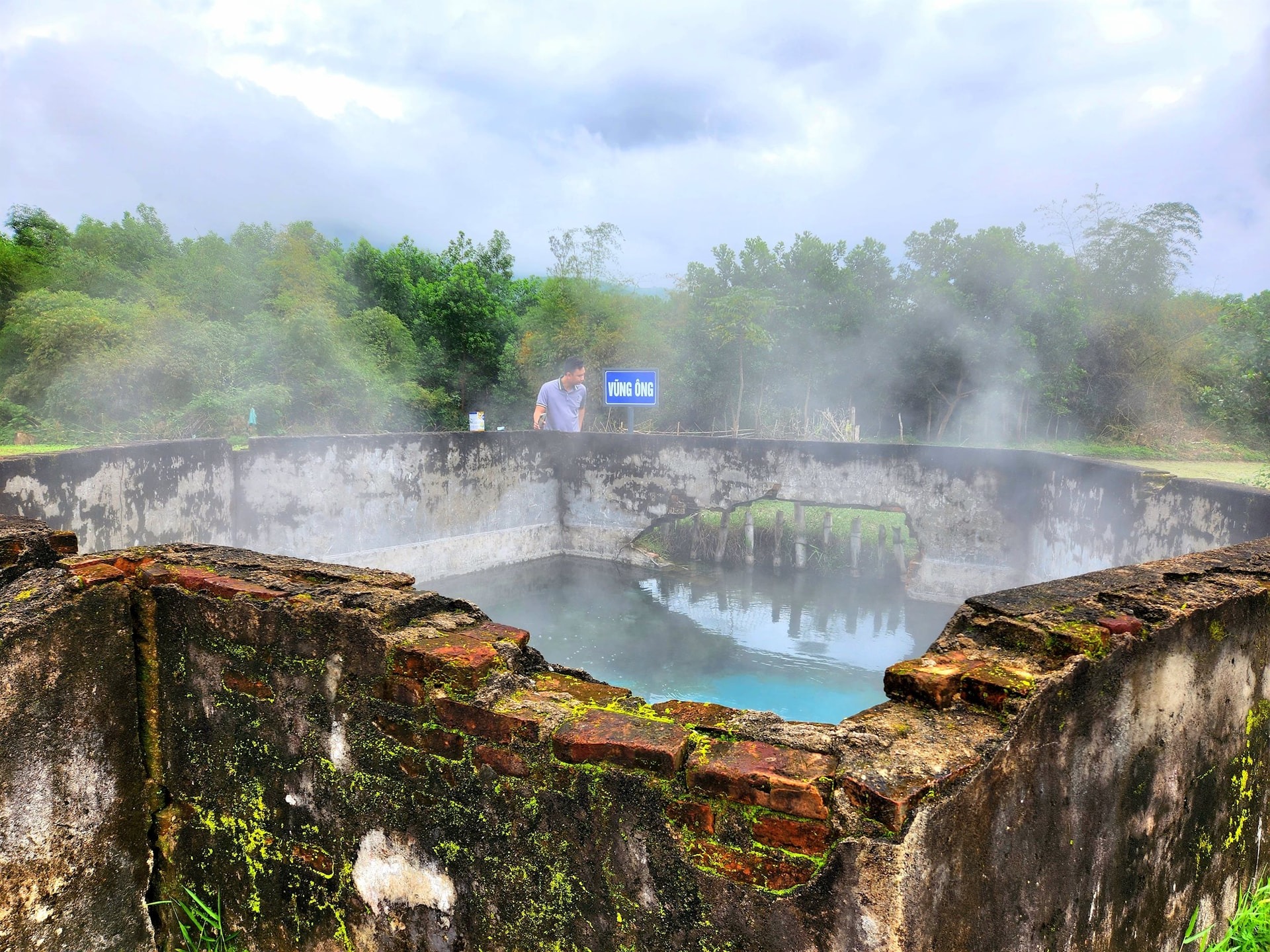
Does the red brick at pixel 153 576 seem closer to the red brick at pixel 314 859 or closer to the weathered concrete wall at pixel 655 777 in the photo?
the weathered concrete wall at pixel 655 777

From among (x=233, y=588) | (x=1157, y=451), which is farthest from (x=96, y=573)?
(x=1157, y=451)

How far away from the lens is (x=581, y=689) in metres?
1.57

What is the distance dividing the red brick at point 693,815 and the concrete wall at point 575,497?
399 centimetres

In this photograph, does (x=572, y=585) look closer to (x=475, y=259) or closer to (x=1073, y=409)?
(x=1073, y=409)

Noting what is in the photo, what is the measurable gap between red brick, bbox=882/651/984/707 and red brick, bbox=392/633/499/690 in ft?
2.53

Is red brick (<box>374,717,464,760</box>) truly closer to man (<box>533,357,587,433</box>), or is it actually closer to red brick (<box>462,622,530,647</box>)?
red brick (<box>462,622,530,647</box>)

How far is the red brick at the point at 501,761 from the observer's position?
136 cm

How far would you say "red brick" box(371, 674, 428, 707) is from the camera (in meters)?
1.48

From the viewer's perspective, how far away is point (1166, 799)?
180 cm

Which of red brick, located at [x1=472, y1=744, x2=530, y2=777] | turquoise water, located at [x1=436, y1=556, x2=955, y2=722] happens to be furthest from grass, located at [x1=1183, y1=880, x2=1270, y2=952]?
turquoise water, located at [x1=436, y1=556, x2=955, y2=722]

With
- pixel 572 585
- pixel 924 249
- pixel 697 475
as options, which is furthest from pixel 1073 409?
pixel 572 585

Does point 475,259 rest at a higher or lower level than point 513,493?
higher

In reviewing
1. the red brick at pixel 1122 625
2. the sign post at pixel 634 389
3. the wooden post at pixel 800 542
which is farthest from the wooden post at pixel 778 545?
the red brick at pixel 1122 625

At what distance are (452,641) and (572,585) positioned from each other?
7.03m
